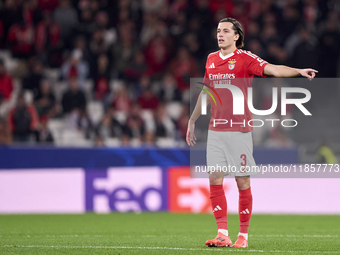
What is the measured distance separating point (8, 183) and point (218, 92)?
6.81 meters

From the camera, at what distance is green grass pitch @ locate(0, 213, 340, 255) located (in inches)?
255

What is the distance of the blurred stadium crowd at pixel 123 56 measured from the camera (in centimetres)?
1409

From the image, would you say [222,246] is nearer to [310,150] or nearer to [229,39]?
[229,39]

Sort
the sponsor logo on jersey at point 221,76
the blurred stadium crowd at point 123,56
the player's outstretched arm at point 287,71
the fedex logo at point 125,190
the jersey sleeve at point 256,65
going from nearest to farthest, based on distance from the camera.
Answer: the player's outstretched arm at point 287,71, the jersey sleeve at point 256,65, the sponsor logo on jersey at point 221,76, the fedex logo at point 125,190, the blurred stadium crowd at point 123,56

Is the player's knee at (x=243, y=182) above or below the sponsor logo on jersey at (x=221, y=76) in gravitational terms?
below

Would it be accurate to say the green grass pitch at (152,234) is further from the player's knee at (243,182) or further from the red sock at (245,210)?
the player's knee at (243,182)

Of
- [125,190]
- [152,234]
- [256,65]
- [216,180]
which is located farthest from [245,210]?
[125,190]

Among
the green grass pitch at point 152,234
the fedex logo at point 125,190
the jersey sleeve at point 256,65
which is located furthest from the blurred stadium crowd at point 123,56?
the jersey sleeve at point 256,65

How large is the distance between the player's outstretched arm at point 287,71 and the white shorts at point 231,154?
0.70 meters

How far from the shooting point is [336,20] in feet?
54.4

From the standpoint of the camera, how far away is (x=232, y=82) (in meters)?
6.51

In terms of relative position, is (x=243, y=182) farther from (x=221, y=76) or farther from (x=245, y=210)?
(x=221, y=76)

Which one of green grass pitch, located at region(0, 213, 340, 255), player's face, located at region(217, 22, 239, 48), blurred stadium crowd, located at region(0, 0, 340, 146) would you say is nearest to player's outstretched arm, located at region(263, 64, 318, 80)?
player's face, located at region(217, 22, 239, 48)

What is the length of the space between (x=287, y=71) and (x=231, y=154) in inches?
39.8
